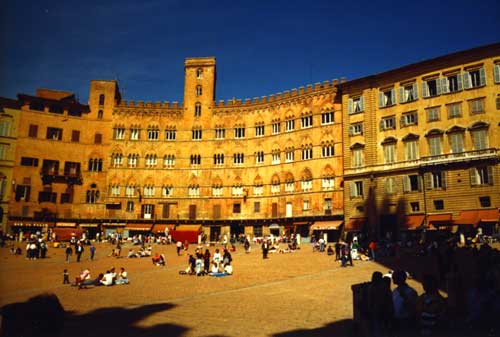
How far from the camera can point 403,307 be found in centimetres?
1001

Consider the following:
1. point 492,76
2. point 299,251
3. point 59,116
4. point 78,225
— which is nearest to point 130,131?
point 59,116

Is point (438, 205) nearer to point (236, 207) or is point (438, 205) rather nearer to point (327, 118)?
point (327, 118)

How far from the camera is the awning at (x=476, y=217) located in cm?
3744

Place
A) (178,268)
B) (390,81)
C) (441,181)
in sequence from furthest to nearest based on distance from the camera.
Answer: (390,81)
(441,181)
(178,268)

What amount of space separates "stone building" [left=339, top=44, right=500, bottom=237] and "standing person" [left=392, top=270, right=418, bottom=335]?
32052 millimetres

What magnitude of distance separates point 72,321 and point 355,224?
36.3m

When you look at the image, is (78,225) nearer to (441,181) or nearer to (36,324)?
(441,181)

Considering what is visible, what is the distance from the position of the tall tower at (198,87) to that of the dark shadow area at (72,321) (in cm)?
4669

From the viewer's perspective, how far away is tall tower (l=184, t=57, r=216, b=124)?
6156 cm

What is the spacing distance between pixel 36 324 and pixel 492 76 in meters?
42.6

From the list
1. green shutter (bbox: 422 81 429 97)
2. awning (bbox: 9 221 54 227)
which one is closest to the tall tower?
awning (bbox: 9 221 54 227)

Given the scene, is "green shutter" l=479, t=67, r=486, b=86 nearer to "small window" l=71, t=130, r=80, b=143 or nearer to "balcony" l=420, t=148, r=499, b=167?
"balcony" l=420, t=148, r=499, b=167

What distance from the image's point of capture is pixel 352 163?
48.6 meters

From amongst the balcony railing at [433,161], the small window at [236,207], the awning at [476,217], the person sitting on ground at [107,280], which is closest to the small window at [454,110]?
the balcony railing at [433,161]
